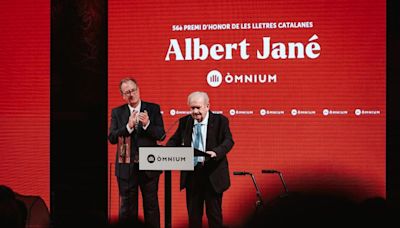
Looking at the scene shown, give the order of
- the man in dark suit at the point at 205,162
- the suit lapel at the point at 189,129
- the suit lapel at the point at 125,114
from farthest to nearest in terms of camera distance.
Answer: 1. the suit lapel at the point at 125,114
2. the suit lapel at the point at 189,129
3. the man in dark suit at the point at 205,162

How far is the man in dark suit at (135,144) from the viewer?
5457 mm

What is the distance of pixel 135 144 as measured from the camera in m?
5.60

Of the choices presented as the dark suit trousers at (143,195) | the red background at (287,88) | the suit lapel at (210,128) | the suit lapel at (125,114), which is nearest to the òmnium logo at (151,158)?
the suit lapel at (210,128)

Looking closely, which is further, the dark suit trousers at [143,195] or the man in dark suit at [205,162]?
the dark suit trousers at [143,195]

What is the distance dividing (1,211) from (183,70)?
4.55m

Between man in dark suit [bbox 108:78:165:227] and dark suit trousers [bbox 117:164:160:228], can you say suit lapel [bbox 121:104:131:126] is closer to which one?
man in dark suit [bbox 108:78:165:227]

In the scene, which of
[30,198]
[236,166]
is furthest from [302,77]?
[30,198]

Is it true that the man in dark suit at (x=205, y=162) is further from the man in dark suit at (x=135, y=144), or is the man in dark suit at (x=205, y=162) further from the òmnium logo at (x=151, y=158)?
the òmnium logo at (x=151, y=158)

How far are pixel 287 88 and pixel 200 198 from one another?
62.6 inches

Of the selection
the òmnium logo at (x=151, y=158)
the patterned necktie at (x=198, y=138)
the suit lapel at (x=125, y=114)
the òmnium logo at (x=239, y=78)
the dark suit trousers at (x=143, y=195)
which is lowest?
the dark suit trousers at (x=143, y=195)

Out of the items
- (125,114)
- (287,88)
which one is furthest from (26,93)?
(287,88)

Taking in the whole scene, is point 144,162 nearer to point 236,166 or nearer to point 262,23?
point 236,166

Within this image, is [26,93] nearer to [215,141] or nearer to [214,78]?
[214,78]

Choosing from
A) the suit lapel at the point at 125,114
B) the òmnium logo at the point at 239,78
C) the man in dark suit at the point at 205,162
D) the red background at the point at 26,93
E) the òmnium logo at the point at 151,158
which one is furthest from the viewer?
the red background at the point at 26,93
